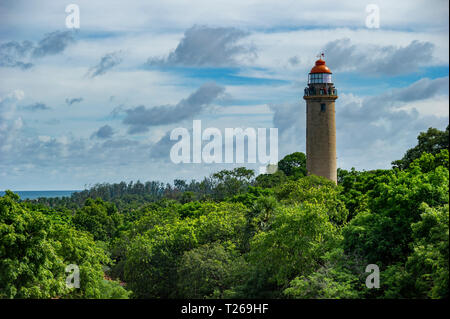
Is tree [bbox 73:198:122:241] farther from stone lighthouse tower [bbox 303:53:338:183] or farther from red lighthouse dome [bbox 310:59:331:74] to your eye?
red lighthouse dome [bbox 310:59:331:74]

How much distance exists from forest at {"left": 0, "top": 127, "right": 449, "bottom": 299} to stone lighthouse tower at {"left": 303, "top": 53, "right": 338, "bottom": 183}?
66.2 feet

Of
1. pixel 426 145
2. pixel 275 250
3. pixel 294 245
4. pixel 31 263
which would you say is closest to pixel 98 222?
pixel 426 145

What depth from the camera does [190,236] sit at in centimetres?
4678

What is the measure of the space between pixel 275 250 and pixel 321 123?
37475 millimetres

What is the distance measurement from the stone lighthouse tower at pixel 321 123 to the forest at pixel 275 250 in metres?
20.2

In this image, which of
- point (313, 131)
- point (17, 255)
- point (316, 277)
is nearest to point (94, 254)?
point (17, 255)

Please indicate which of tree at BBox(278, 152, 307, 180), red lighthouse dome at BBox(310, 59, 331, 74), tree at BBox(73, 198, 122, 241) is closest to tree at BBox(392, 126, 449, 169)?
red lighthouse dome at BBox(310, 59, 331, 74)

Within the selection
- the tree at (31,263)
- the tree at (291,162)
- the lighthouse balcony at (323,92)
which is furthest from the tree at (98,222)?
the tree at (31,263)

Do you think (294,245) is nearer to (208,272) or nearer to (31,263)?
(208,272)

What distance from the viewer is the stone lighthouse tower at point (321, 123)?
243 feet

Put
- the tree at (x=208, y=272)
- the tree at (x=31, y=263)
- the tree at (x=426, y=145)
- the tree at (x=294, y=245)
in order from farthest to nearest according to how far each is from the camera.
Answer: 1. the tree at (x=426, y=145)
2. the tree at (x=208, y=272)
3. the tree at (x=294, y=245)
4. the tree at (x=31, y=263)

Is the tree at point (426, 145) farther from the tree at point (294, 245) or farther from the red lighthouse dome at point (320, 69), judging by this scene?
the tree at point (294, 245)

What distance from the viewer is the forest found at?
102 feet
